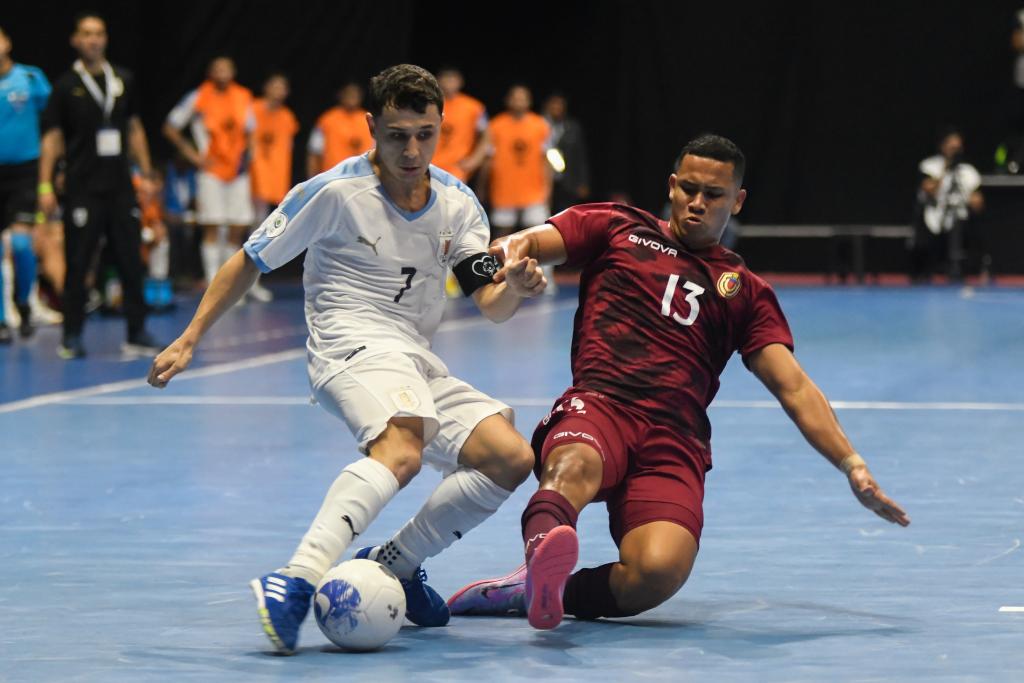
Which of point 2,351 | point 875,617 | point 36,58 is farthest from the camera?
point 36,58

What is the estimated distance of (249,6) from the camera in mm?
21453

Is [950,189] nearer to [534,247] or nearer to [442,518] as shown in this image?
[534,247]

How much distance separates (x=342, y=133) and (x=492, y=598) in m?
14.7

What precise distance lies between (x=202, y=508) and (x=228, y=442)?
1.83 metres

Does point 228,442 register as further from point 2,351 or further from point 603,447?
point 2,351

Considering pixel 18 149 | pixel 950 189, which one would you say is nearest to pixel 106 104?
pixel 18 149

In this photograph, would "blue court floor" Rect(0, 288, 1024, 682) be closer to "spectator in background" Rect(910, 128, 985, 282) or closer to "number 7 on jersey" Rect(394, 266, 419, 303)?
"number 7 on jersey" Rect(394, 266, 419, 303)

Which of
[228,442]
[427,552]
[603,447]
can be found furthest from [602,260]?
[228,442]

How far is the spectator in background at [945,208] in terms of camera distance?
71.5 feet

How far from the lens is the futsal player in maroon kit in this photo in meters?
5.03

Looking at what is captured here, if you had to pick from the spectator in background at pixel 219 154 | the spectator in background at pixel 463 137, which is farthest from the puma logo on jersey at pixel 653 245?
the spectator in background at pixel 463 137

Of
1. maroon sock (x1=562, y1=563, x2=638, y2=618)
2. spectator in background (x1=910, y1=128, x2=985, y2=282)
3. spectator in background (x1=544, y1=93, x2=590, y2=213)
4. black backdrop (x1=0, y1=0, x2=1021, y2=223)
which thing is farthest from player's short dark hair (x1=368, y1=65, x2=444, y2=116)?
black backdrop (x1=0, y1=0, x2=1021, y2=223)

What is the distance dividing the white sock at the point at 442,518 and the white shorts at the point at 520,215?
49.8 ft

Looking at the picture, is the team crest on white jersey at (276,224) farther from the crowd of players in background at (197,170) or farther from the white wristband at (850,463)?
the crowd of players in background at (197,170)
